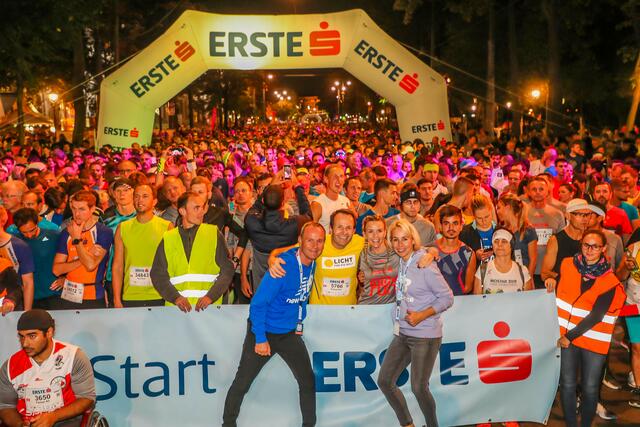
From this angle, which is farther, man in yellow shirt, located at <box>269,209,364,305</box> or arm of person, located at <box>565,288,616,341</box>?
man in yellow shirt, located at <box>269,209,364,305</box>

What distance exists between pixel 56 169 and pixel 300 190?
Result: 23.5 ft

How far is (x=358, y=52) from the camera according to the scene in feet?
62.8

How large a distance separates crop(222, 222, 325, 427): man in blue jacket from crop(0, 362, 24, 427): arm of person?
1.57 metres

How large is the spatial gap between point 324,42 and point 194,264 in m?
13.7

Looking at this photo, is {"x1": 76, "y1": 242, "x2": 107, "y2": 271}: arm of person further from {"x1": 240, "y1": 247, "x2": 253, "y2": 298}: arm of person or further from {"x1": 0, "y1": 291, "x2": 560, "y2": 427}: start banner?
{"x1": 240, "y1": 247, "x2": 253, "y2": 298}: arm of person

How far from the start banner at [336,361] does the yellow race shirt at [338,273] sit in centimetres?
26

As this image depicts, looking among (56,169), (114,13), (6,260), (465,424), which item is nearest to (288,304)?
(465,424)

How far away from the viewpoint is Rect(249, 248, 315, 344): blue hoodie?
600 cm

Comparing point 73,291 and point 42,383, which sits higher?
point 73,291

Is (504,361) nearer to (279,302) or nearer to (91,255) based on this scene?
(279,302)

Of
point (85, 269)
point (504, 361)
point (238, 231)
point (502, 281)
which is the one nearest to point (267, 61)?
point (238, 231)

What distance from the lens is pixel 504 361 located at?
657cm

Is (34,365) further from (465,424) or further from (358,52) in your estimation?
(358,52)

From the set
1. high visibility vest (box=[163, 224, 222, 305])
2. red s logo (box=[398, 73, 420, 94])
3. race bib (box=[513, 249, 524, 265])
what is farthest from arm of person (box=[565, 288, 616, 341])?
red s logo (box=[398, 73, 420, 94])
